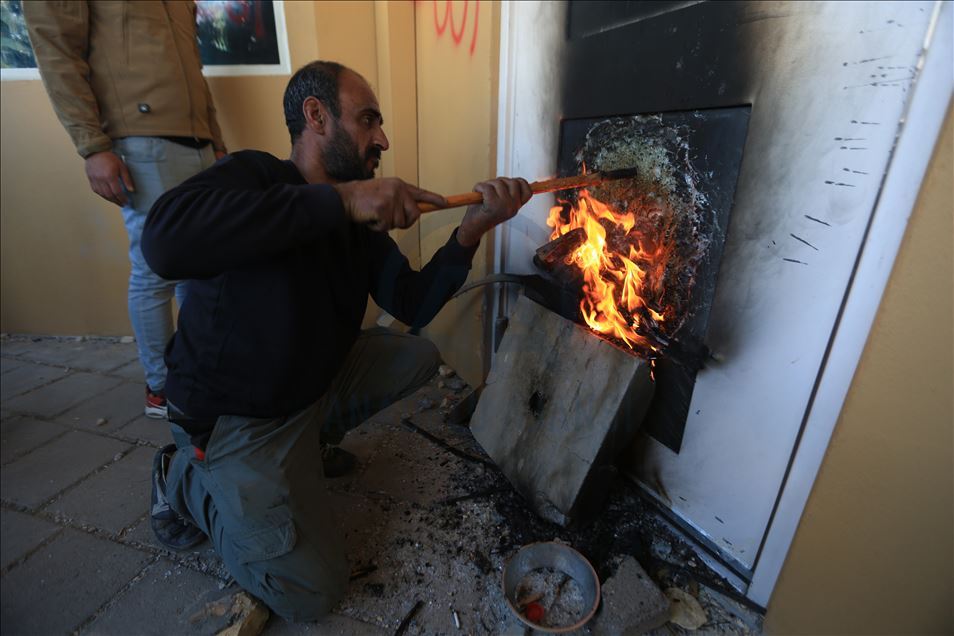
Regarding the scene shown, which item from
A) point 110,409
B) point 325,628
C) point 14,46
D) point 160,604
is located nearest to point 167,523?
point 160,604

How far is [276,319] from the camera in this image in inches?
55.1

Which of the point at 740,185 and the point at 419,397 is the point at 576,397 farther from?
the point at 419,397

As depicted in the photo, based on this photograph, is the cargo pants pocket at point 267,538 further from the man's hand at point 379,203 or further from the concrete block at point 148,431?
the concrete block at point 148,431

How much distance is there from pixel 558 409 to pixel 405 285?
754mm

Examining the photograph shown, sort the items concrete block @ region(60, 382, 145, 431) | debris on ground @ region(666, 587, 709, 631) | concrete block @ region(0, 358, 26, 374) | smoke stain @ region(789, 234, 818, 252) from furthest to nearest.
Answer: concrete block @ region(0, 358, 26, 374) < concrete block @ region(60, 382, 145, 431) < debris on ground @ region(666, 587, 709, 631) < smoke stain @ region(789, 234, 818, 252)

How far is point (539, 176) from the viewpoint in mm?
1963

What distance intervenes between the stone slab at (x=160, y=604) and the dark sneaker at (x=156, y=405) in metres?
1.08

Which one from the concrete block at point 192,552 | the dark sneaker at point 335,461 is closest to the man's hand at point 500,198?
the dark sneaker at point 335,461

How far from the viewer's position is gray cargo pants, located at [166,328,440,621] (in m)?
1.37

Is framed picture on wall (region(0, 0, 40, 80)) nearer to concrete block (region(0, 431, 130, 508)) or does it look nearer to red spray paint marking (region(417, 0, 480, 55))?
concrete block (region(0, 431, 130, 508))

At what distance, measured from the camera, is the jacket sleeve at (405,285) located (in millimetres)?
1805

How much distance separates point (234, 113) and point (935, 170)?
3237 mm

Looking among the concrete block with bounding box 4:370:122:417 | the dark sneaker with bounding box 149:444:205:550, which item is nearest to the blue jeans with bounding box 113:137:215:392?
the concrete block with bounding box 4:370:122:417

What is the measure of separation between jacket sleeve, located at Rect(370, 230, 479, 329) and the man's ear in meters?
0.45
